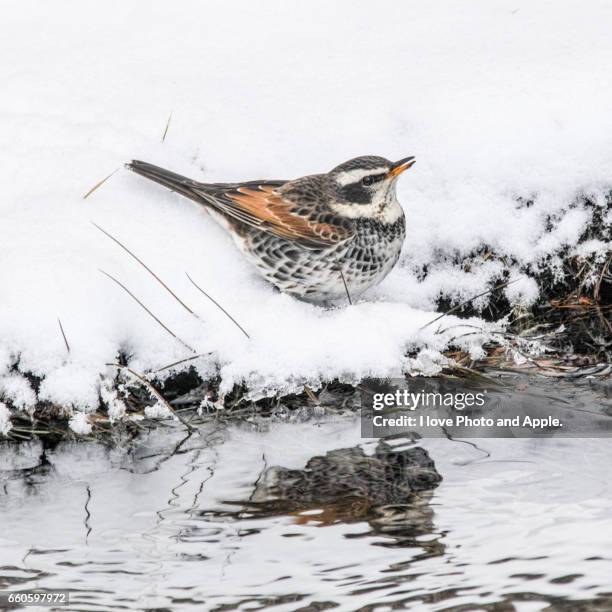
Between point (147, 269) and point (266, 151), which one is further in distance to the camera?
point (266, 151)

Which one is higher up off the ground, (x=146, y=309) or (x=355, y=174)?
(x=355, y=174)

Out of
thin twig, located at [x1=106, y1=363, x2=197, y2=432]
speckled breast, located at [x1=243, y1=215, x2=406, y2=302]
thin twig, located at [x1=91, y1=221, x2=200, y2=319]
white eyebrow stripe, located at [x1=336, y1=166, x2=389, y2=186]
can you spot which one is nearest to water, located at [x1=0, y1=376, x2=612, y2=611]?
thin twig, located at [x1=106, y1=363, x2=197, y2=432]

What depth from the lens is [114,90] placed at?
311 inches

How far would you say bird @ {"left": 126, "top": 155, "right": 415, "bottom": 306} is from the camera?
671cm

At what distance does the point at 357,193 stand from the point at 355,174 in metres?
0.14

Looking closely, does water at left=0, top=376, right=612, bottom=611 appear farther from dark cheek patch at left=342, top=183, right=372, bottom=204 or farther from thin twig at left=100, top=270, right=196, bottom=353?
dark cheek patch at left=342, top=183, right=372, bottom=204

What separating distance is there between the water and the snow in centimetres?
56

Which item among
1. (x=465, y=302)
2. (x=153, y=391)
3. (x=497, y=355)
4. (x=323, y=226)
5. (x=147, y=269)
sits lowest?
(x=153, y=391)

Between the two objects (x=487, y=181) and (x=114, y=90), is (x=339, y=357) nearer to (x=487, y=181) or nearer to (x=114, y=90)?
(x=487, y=181)

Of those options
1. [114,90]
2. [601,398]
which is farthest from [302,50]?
[601,398]

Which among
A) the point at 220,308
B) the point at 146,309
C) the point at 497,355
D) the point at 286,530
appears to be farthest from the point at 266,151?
the point at 286,530

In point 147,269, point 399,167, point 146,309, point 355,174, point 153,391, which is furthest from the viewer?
point 355,174

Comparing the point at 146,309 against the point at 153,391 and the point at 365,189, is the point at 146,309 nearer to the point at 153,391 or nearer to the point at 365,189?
the point at 153,391

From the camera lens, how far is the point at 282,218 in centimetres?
679
